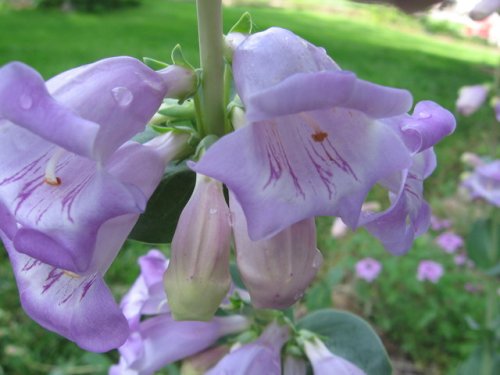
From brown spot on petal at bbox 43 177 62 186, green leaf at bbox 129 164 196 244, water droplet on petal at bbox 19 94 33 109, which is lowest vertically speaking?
green leaf at bbox 129 164 196 244

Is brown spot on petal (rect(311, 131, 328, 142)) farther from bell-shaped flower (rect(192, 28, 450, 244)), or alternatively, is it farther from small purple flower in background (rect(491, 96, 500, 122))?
small purple flower in background (rect(491, 96, 500, 122))

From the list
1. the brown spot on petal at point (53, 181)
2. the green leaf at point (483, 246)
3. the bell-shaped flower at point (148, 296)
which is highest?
the brown spot on petal at point (53, 181)

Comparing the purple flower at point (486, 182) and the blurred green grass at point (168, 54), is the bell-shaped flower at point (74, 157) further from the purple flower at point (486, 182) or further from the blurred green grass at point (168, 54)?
the purple flower at point (486, 182)

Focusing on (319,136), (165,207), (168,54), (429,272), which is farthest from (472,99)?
(168,54)

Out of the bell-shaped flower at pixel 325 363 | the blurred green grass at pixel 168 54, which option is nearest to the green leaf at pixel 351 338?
the bell-shaped flower at pixel 325 363

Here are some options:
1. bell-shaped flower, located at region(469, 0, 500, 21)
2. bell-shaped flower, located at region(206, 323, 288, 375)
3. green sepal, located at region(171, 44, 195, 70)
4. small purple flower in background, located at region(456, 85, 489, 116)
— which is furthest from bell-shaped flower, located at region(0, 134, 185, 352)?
small purple flower in background, located at region(456, 85, 489, 116)

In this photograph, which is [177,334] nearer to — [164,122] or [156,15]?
[164,122]
